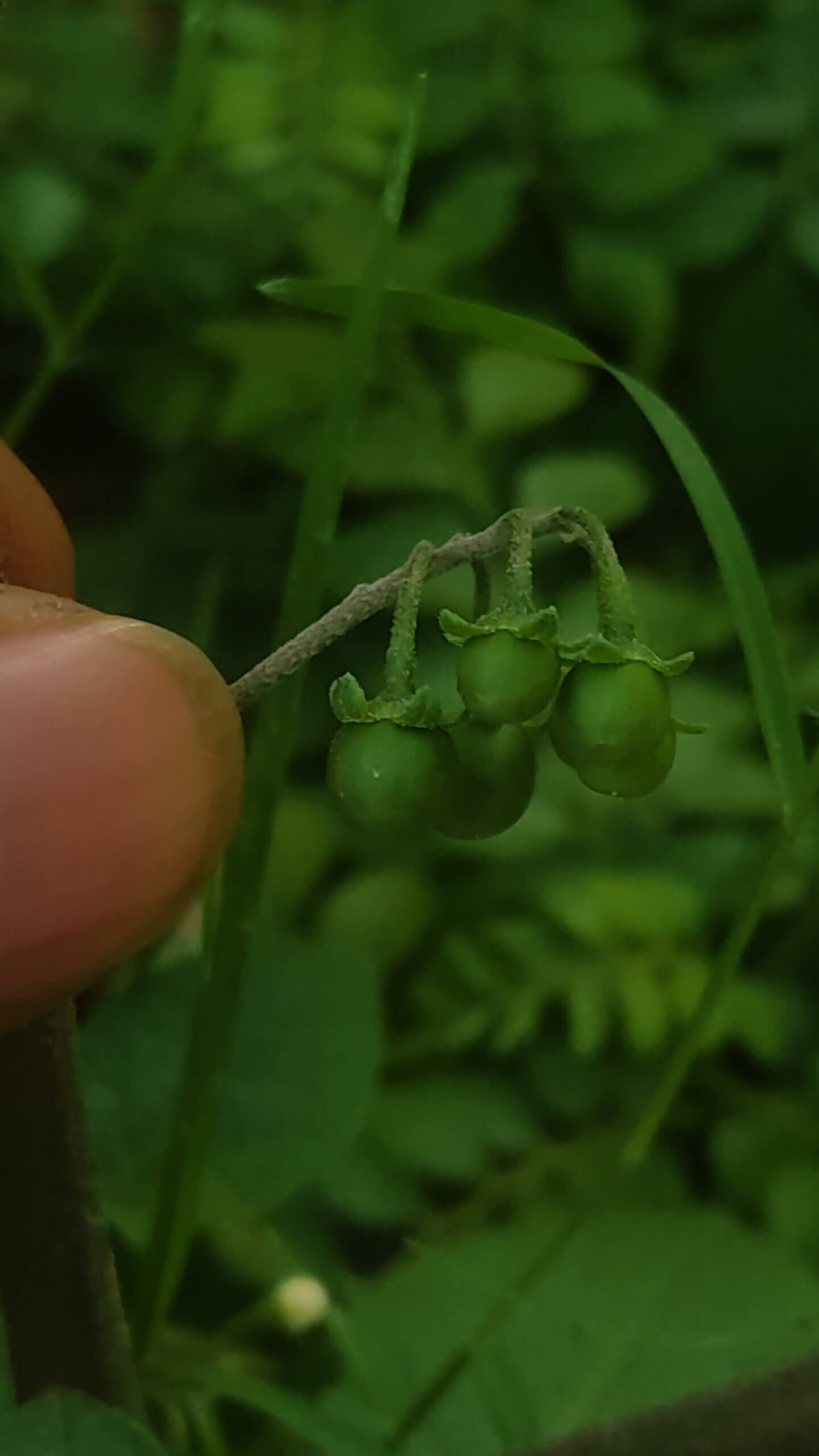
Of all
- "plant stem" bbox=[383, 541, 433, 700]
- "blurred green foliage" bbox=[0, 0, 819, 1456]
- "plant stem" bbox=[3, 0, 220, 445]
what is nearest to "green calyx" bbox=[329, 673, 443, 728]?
"plant stem" bbox=[383, 541, 433, 700]

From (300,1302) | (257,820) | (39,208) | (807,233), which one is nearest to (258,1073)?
(300,1302)

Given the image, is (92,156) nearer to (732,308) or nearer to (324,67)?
(324,67)

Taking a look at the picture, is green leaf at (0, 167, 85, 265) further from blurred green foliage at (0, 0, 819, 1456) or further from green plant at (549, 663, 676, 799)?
green plant at (549, 663, 676, 799)

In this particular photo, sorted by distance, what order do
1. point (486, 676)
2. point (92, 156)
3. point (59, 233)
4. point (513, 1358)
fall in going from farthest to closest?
1. point (92, 156)
2. point (59, 233)
3. point (513, 1358)
4. point (486, 676)

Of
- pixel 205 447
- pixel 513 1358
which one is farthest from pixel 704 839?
pixel 205 447

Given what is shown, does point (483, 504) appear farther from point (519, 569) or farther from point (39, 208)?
point (519, 569)

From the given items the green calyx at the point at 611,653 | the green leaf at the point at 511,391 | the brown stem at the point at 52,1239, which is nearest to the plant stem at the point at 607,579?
the green calyx at the point at 611,653
